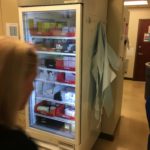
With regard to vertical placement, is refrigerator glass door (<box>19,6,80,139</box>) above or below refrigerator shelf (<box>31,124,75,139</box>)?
above

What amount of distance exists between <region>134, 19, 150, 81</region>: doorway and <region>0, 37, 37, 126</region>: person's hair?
223 inches

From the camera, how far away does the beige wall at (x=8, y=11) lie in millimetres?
2152

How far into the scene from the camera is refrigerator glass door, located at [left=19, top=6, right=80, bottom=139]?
6.70 ft

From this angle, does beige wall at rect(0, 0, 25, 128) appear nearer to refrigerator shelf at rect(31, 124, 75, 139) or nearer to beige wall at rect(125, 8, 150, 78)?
refrigerator shelf at rect(31, 124, 75, 139)

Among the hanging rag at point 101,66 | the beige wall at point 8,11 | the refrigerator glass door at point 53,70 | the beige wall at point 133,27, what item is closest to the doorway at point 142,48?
the beige wall at point 133,27

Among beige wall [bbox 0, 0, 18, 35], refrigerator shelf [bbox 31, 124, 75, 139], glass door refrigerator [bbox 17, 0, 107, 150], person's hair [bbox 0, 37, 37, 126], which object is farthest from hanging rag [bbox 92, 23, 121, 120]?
person's hair [bbox 0, 37, 37, 126]

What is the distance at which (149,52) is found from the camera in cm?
580

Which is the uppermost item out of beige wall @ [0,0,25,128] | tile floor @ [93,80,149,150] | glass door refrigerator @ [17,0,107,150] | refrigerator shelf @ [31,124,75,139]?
beige wall @ [0,0,25,128]

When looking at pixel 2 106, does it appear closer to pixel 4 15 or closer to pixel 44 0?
pixel 44 0

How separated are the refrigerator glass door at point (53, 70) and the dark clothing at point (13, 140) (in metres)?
1.23

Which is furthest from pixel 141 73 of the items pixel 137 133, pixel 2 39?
pixel 2 39

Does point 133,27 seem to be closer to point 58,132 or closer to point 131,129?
point 131,129

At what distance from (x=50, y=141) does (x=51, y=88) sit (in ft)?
2.07

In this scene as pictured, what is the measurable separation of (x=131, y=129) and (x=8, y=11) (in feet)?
8.23
